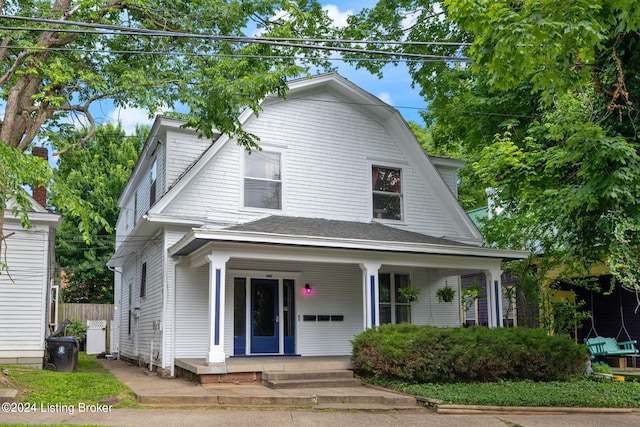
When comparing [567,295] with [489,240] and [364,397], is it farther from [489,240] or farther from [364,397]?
[364,397]

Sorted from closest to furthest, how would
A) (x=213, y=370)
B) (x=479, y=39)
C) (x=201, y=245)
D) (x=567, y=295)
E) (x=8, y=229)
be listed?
(x=479, y=39) < (x=213, y=370) < (x=201, y=245) < (x=8, y=229) < (x=567, y=295)

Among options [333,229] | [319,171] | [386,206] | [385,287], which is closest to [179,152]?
[319,171]

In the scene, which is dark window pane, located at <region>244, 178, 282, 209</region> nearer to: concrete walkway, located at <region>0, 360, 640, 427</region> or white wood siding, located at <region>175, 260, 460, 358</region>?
white wood siding, located at <region>175, 260, 460, 358</region>

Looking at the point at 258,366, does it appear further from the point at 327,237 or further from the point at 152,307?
the point at 152,307

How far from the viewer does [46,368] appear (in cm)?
1364

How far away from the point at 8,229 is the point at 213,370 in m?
6.28

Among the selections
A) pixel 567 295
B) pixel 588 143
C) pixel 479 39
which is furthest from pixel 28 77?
pixel 567 295

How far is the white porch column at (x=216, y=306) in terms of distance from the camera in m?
11.4

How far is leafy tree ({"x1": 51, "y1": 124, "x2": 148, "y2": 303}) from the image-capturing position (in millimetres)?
29562

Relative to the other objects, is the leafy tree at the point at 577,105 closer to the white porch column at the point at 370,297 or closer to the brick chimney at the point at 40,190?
the white porch column at the point at 370,297

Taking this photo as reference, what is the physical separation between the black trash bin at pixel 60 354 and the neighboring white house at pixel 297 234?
6.00 ft

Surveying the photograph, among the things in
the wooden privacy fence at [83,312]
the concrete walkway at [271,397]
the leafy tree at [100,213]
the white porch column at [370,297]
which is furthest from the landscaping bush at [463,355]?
the leafy tree at [100,213]

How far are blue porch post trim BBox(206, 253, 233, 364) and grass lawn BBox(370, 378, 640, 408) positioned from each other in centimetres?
310

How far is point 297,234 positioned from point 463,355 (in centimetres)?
410
